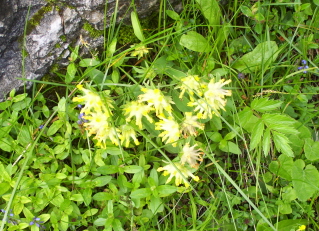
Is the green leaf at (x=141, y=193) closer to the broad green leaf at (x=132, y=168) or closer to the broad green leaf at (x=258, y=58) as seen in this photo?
the broad green leaf at (x=132, y=168)

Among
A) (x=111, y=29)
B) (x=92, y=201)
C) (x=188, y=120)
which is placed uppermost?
(x=111, y=29)

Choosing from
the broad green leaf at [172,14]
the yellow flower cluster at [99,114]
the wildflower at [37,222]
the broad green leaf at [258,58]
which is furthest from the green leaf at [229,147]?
the wildflower at [37,222]

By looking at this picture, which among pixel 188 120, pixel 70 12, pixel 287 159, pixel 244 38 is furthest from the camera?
pixel 244 38

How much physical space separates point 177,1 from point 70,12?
2.51 feet

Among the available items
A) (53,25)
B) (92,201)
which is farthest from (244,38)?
(92,201)

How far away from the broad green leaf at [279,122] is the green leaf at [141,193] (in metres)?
0.87

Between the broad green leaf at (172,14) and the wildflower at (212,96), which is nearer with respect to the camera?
the wildflower at (212,96)

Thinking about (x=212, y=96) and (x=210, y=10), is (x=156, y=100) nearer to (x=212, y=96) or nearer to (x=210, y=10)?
(x=212, y=96)

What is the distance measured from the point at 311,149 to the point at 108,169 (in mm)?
1386

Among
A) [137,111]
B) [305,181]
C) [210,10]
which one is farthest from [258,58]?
[137,111]

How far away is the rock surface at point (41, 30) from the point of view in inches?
85.4

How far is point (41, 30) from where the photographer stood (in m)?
2.22

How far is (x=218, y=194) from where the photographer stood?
2404 millimetres

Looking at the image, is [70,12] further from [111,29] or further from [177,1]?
[177,1]
